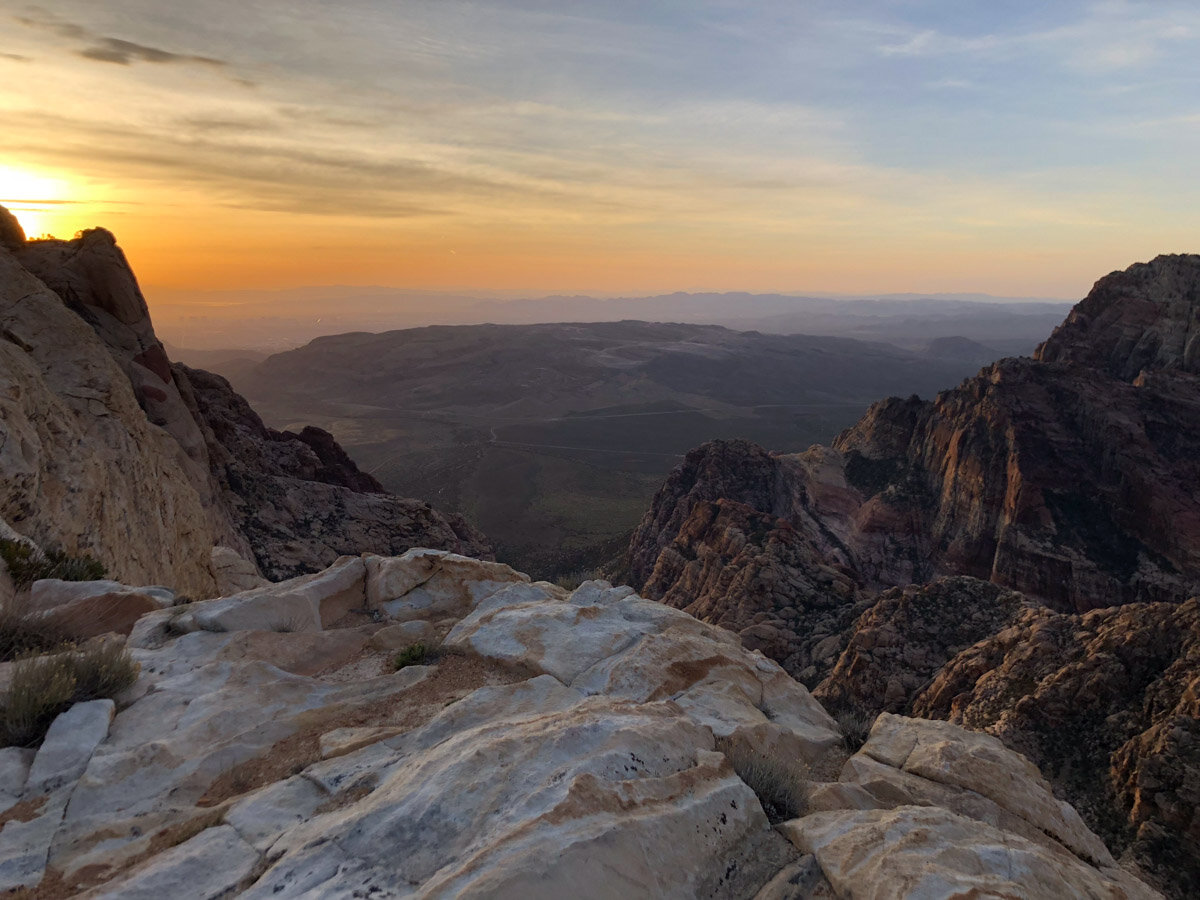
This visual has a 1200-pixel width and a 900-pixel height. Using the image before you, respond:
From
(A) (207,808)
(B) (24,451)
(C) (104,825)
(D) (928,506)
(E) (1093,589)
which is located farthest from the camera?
(D) (928,506)

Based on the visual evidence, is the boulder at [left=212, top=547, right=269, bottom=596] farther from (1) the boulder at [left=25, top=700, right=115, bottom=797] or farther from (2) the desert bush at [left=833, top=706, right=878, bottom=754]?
(2) the desert bush at [left=833, top=706, right=878, bottom=754]

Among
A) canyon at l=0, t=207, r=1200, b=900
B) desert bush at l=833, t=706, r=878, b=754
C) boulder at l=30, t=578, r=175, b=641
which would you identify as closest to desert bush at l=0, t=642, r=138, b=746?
canyon at l=0, t=207, r=1200, b=900

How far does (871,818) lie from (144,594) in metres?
9.46

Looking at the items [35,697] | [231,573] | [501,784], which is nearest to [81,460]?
[231,573]

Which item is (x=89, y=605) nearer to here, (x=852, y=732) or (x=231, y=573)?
(x=852, y=732)

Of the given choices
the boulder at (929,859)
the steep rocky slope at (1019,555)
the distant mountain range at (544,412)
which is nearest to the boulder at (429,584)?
the boulder at (929,859)

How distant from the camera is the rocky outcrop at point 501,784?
416 cm

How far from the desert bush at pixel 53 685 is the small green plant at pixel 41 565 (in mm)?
2773

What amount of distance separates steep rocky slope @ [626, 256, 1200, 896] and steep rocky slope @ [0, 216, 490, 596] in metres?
14.8

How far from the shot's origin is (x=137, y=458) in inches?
575

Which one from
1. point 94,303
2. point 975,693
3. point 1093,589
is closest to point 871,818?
point 975,693

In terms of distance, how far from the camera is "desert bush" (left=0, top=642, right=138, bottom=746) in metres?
5.69

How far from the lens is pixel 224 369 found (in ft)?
588

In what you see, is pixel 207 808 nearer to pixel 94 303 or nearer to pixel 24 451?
pixel 24 451
